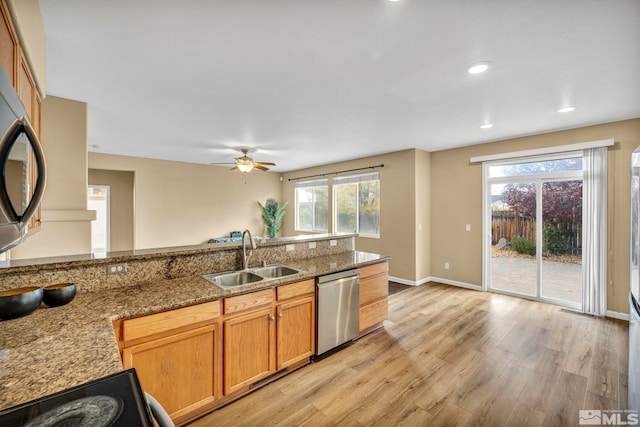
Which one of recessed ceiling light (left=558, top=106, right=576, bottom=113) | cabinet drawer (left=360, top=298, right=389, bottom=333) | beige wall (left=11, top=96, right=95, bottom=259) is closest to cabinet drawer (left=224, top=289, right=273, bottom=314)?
cabinet drawer (left=360, top=298, right=389, bottom=333)

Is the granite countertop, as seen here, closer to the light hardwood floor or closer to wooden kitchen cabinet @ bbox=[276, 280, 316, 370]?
wooden kitchen cabinet @ bbox=[276, 280, 316, 370]

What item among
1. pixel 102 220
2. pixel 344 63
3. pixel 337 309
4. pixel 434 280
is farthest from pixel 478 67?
pixel 102 220

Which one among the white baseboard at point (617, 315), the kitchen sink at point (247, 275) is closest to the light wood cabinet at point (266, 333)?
the kitchen sink at point (247, 275)

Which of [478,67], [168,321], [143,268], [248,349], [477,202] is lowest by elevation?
[248,349]

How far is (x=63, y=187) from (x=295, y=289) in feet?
8.07

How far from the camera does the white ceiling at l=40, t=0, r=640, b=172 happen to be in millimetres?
1598

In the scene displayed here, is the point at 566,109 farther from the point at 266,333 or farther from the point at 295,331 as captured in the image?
the point at 266,333

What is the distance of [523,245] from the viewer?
4.25 meters

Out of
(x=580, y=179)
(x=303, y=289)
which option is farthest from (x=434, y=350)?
(x=580, y=179)

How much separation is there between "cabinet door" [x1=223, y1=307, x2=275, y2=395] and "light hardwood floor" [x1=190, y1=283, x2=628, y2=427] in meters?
0.17

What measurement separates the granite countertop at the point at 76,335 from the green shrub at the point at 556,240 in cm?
412

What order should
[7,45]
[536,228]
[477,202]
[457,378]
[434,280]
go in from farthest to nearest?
1. [434,280]
2. [477,202]
3. [536,228]
4. [457,378]
5. [7,45]

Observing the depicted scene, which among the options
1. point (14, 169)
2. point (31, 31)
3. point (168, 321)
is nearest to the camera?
point (14, 169)

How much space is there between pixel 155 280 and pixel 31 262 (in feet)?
2.32
